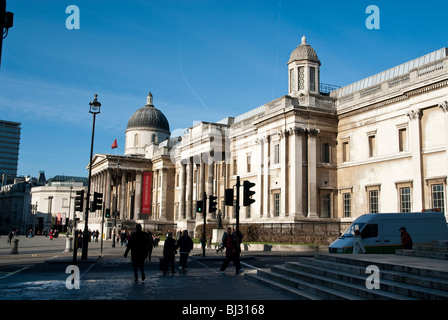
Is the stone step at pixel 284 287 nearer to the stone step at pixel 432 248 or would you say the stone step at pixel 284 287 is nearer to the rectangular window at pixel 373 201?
the stone step at pixel 432 248

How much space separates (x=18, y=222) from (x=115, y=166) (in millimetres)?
87726

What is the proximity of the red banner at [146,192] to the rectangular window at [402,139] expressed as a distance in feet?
144

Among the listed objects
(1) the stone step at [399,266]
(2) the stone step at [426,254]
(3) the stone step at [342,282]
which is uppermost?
(2) the stone step at [426,254]

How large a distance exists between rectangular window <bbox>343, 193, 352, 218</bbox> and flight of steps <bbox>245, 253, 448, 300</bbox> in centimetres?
2501

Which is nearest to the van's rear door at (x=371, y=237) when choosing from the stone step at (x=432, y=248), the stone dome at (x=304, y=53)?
the stone step at (x=432, y=248)

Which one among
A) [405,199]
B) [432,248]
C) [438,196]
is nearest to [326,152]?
[405,199]

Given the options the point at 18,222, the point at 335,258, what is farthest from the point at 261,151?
the point at 18,222

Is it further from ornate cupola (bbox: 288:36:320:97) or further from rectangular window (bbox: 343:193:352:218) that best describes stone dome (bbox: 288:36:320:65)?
rectangular window (bbox: 343:193:352:218)

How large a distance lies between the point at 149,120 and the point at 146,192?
1991 cm

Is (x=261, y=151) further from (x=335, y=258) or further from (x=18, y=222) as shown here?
(x=18, y=222)

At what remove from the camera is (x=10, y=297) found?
1121 centimetres

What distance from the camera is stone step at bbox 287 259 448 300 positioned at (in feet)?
29.3

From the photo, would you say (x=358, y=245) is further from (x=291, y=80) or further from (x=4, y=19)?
(x=291, y=80)

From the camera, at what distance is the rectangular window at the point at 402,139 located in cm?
3468
